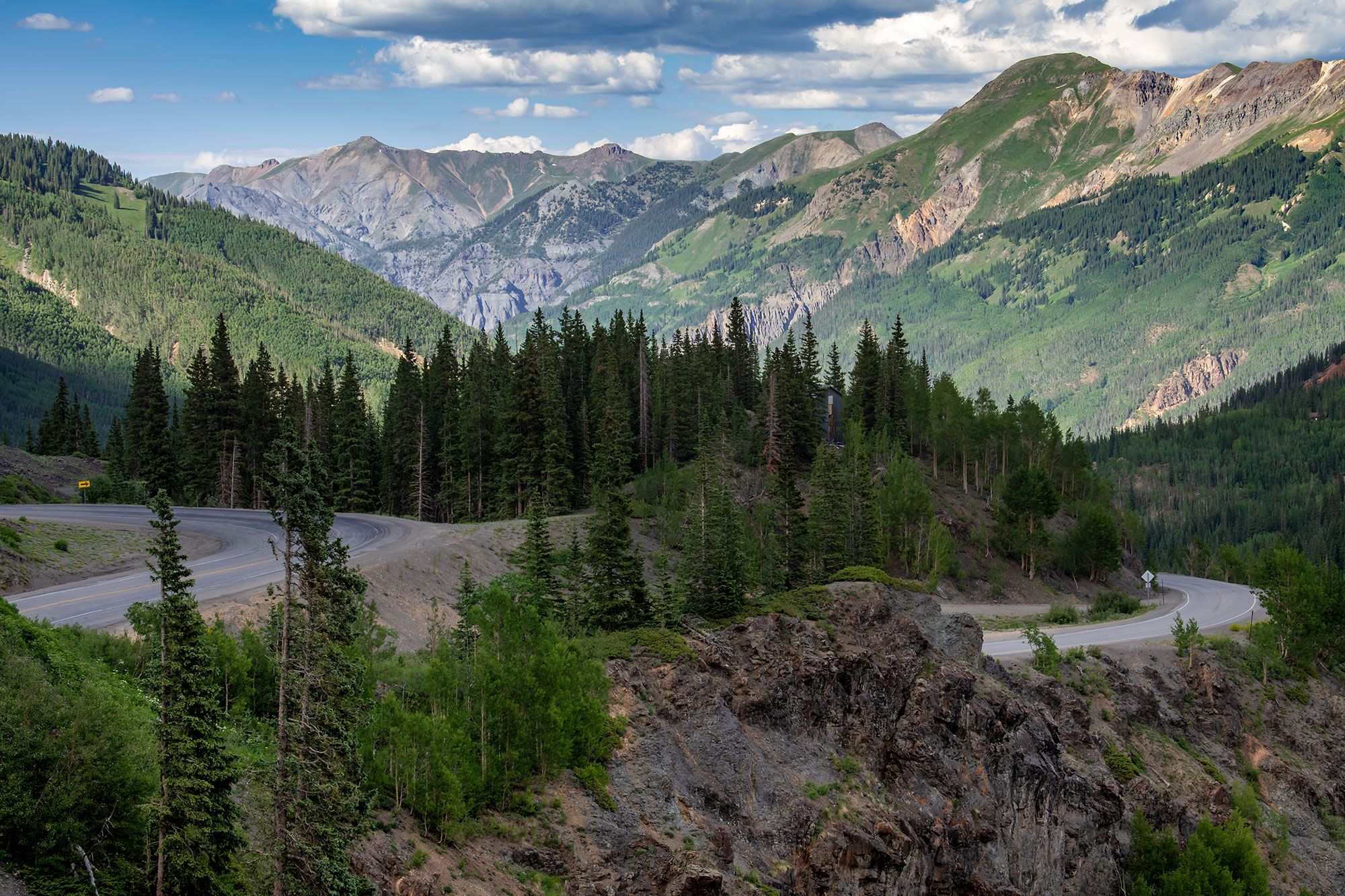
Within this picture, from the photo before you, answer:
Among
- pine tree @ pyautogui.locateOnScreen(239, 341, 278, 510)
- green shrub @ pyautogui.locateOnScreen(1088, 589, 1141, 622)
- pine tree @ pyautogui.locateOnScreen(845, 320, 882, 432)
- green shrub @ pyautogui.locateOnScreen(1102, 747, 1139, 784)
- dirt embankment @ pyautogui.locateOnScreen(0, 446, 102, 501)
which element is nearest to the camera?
green shrub @ pyautogui.locateOnScreen(1102, 747, 1139, 784)

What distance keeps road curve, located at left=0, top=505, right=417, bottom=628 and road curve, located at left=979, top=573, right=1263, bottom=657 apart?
1575 inches

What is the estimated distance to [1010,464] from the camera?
Result: 10731 centimetres

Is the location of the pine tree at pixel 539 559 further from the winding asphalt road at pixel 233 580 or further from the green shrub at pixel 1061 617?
the green shrub at pixel 1061 617

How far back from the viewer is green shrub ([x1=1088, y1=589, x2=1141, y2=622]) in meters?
77.3

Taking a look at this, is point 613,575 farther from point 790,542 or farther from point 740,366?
point 740,366

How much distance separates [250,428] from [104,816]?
6991cm

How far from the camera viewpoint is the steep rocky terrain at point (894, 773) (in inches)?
1177

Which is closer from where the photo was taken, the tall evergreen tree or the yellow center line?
the yellow center line

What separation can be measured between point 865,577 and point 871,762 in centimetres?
988

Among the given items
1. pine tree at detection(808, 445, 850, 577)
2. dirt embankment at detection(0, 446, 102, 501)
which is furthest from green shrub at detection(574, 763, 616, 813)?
dirt embankment at detection(0, 446, 102, 501)

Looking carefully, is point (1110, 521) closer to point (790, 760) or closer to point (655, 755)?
point (790, 760)

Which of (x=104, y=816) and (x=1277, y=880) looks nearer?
(x=104, y=816)

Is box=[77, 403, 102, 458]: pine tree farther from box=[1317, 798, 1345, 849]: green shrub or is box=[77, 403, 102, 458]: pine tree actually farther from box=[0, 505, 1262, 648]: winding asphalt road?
box=[1317, 798, 1345, 849]: green shrub

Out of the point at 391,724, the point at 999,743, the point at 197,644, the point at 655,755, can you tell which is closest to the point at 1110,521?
the point at 999,743
